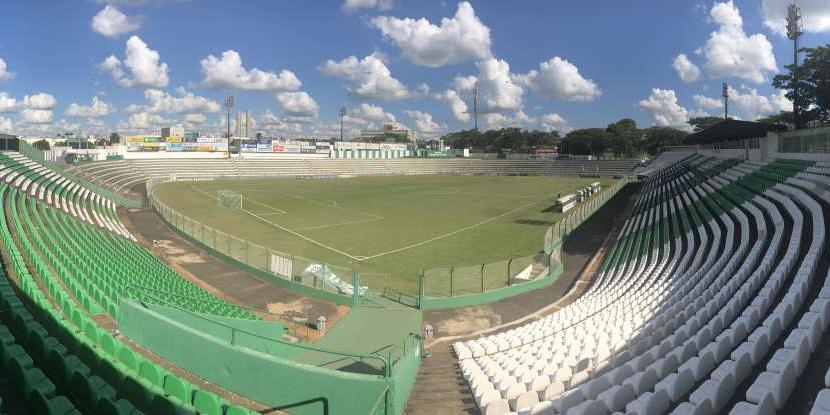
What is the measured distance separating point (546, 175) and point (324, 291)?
90735mm

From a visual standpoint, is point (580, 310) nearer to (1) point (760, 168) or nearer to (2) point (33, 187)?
(1) point (760, 168)

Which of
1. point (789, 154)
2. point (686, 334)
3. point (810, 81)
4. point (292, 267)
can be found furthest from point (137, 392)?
point (810, 81)

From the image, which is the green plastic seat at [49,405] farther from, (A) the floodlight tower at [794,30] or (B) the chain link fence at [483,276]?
(A) the floodlight tower at [794,30]

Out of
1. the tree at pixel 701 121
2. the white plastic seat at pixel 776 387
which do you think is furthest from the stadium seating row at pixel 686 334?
the tree at pixel 701 121

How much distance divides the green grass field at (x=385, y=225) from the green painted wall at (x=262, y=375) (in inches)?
321

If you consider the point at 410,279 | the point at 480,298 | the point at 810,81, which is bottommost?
the point at 410,279

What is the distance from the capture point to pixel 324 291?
1664 centimetres

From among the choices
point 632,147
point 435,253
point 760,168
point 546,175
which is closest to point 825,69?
Result: point 760,168

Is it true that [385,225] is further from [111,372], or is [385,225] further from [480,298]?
[111,372]

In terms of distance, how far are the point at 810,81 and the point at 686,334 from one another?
42.8 meters

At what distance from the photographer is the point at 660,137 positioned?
13388cm

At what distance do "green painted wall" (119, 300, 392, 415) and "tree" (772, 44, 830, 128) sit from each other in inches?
1753

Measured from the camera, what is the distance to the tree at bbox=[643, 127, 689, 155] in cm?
13012

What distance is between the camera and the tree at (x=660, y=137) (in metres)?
130
